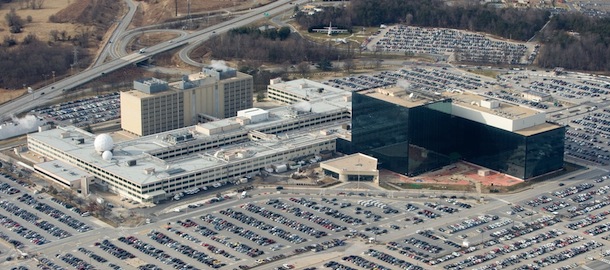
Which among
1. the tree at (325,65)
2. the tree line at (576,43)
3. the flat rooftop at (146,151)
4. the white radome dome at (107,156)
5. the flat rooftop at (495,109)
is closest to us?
the flat rooftop at (146,151)

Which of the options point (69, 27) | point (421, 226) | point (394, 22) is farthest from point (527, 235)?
point (69, 27)

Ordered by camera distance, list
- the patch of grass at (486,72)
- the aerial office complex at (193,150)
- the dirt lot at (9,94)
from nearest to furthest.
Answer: the aerial office complex at (193,150) → the dirt lot at (9,94) → the patch of grass at (486,72)

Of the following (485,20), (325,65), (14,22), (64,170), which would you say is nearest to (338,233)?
(64,170)

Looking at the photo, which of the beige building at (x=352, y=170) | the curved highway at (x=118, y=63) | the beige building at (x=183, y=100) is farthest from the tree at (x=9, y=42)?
the beige building at (x=352, y=170)

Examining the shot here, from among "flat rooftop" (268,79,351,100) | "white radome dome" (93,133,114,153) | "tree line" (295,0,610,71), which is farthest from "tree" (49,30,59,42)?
"white radome dome" (93,133,114,153)

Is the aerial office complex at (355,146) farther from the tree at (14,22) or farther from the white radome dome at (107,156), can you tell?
the tree at (14,22)

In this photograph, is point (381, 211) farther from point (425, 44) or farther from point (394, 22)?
point (394, 22)
